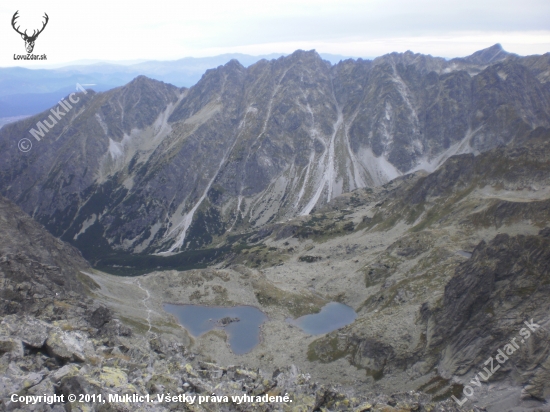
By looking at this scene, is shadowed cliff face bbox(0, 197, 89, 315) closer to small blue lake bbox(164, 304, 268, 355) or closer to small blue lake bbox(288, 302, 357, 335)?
small blue lake bbox(164, 304, 268, 355)

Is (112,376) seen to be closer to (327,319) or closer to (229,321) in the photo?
(229,321)

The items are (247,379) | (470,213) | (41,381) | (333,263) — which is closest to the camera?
(41,381)

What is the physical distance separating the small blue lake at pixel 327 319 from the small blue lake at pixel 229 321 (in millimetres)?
11859

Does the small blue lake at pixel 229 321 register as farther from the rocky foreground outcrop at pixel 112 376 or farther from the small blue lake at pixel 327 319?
the rocky foreground outcrop at pixel 112 376

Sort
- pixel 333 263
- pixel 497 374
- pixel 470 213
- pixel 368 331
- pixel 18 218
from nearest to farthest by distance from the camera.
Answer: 1. pixel 497 374
2. pixel 368 331
3. pixel 18 218
4. pixel 470 213
5. pixel 333 263

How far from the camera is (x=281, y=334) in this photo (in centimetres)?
10288

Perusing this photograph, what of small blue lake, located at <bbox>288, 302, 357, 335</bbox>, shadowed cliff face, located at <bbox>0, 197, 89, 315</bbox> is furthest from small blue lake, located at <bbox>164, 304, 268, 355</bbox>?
shadowed cliff face, located at <bbox>0, 197, 89, 315</bbox>

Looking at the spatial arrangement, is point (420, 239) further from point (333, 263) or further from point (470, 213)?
point (333, 263)

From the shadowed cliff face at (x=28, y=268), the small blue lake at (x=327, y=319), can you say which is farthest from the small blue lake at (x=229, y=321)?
the shadowed cliff face at (x=28, y=268)

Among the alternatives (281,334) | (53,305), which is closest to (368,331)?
(281,334)

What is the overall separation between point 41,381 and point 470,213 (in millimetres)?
139744

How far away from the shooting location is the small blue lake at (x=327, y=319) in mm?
106375

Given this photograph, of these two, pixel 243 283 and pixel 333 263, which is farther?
pixel 333 263

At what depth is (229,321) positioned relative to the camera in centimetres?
11088
